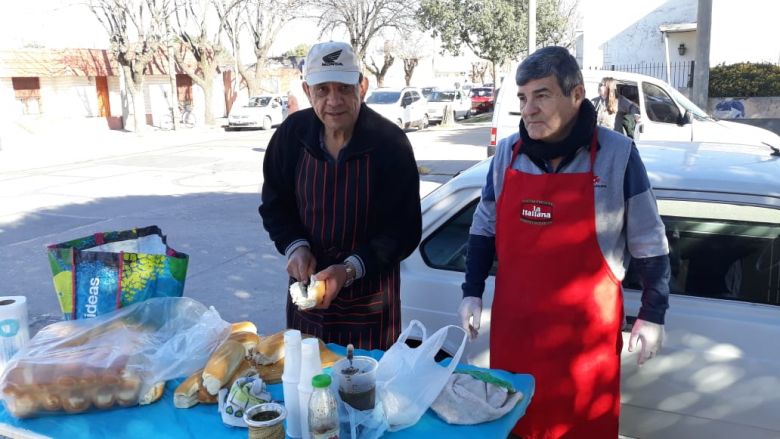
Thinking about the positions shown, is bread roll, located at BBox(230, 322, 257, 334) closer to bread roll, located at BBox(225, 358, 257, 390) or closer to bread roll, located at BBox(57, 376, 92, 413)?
bread roll, located at BBox(225, 358, 257, 390)

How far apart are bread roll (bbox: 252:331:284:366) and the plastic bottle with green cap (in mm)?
509

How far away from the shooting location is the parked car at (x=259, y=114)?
2589cm

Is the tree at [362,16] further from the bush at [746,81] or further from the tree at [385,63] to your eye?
the bush at [746,81]

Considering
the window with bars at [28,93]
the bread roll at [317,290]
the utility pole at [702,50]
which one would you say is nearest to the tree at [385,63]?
the window with bars at [28,93]

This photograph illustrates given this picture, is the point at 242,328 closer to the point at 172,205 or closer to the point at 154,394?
the point at 154,394

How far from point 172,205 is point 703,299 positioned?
9021mm

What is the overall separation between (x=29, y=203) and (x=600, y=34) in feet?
66.1

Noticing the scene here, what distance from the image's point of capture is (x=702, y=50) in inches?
517

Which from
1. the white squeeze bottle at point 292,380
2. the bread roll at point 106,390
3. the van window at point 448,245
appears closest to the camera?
the white squeeze bottle at point 292,380

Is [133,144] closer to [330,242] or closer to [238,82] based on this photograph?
[238,82]

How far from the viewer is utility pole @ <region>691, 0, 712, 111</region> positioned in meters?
12.8

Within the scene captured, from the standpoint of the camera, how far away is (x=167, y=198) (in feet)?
35.8

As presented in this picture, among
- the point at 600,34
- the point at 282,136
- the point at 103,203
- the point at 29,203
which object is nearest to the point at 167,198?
the point at 103,203

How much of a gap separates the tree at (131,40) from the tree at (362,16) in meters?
8.50
